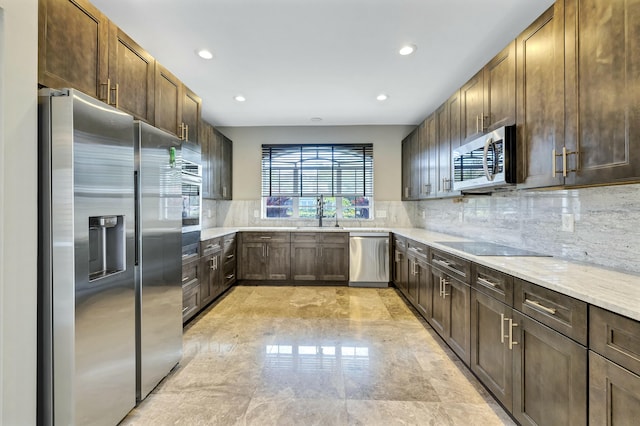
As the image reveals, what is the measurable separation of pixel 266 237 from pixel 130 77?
3.00m

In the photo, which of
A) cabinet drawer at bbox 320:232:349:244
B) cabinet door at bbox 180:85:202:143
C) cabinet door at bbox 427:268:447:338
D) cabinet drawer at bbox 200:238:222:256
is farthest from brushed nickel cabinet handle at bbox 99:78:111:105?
cabinet drawer at bbox 320:232:349:244

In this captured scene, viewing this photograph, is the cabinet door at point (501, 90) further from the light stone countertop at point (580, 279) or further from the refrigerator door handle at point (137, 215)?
the refrigerator door handle at point (137, 215)

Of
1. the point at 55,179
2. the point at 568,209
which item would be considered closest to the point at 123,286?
the point at 55,179

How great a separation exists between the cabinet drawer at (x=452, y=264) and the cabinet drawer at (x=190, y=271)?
241 cm

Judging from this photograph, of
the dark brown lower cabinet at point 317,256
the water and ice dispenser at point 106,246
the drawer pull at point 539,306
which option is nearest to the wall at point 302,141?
the dark brown lower cabinet at point 317,256

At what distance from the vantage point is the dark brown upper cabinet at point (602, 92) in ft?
4.14

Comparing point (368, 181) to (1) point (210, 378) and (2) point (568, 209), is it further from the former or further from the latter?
(1) point (210, 378)

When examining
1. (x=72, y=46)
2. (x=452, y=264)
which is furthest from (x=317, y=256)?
(x=72, y=46)

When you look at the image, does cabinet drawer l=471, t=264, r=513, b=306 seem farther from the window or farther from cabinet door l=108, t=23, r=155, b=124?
the window

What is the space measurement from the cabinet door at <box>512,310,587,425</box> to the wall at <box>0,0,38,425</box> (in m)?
2.31

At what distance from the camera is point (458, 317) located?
234cm

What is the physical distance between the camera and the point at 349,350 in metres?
2.57

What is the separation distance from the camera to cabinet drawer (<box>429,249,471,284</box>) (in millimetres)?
2197

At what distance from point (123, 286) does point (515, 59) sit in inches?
112
